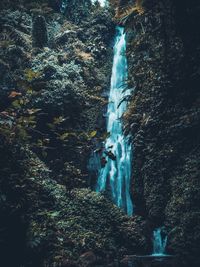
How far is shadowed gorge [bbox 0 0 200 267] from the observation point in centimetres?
612

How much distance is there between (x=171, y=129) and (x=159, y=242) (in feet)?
11.6

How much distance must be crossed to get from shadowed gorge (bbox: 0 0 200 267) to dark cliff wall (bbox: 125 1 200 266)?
33mm

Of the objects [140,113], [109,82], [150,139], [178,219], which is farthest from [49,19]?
[178,219]

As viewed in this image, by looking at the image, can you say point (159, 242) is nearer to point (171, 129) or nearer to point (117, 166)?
point (171, 129)

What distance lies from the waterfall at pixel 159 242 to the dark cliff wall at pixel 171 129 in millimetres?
277

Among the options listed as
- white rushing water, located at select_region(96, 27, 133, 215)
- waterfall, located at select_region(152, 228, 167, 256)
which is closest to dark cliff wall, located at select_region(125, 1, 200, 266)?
waterfall, located at select_region(152, 228, 167, 256)

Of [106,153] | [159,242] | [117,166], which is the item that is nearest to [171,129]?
[159,242]

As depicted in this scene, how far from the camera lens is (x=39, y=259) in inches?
266

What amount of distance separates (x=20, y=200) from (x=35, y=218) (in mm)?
2302

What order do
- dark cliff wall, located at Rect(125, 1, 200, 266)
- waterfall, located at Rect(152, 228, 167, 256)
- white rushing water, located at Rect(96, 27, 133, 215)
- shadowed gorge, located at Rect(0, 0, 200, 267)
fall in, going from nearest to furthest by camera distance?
shadowed gorge, located at Rect(0, 0, 200, 267) < dark cliff wall, located at Rect(125, 1, 200, 266) < waterfall, located at Rect(152, 228, 167, 256) < white rushing water, located at Rect(96, 27, 133, 215)

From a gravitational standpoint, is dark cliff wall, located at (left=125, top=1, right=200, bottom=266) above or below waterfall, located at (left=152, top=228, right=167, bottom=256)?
above

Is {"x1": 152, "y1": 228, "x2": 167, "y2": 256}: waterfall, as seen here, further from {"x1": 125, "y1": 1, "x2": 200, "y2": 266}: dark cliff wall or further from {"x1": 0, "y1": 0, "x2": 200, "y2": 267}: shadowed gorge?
{"x1": 125, "y1": 1, "x2": 200, "y2": 266}: dark cliff wall

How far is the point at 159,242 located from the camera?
10133 mm

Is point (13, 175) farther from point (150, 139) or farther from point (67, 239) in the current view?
point (150, 139)
